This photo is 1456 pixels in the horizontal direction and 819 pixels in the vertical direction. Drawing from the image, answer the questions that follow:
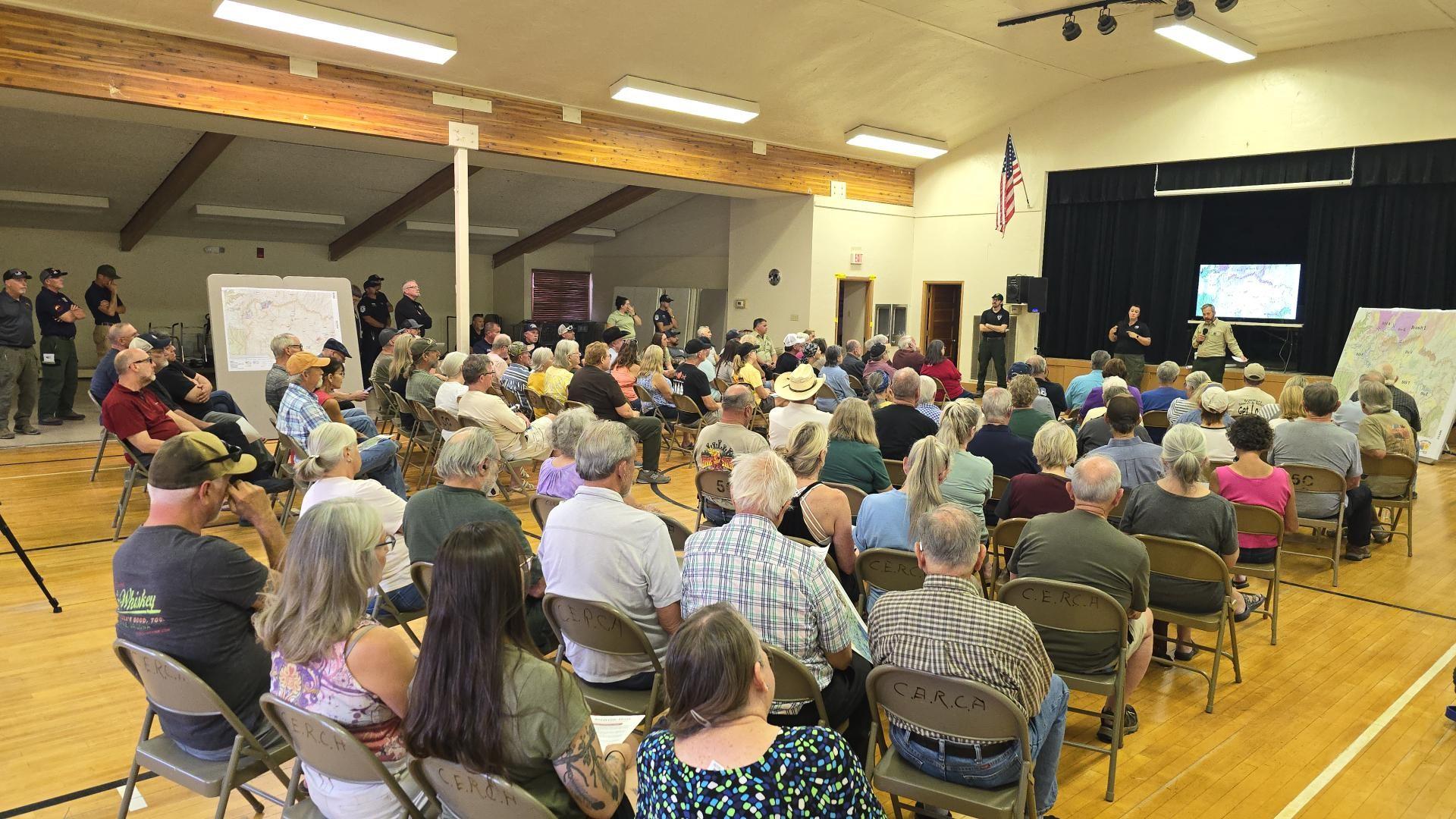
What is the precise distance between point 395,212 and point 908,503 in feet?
43.2

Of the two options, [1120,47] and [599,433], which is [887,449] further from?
[1120,47]

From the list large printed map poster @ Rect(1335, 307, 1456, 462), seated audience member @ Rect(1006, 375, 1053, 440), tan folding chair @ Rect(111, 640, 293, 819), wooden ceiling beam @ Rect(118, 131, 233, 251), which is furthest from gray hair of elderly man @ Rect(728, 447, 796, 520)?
wooden ceiling beam @ Rect(118, 131, 233, 251)

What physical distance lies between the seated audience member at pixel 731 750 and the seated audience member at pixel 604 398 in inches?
198

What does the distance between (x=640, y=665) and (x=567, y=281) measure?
16.7 m

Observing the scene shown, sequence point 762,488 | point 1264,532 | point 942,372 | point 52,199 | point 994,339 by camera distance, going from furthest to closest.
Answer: point 994,339 → point 52,199 → point 942,372 → point 1264,532 → point 762,488

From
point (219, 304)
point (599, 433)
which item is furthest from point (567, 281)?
point (599, 433)

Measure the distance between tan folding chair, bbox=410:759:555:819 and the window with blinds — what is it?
16.8 m

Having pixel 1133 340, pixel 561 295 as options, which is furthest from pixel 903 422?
pixel 561 295

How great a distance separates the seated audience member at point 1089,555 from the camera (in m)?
3.04

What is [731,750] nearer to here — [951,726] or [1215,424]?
[951,726]

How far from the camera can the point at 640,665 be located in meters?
2.81

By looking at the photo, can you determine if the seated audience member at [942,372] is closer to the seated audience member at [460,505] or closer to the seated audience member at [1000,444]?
the seated audience member at [1000,444]

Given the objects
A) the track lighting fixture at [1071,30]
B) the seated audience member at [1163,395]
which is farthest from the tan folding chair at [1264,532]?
the track lighting fixture at [1071,30]

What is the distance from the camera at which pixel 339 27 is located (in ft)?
27.2
